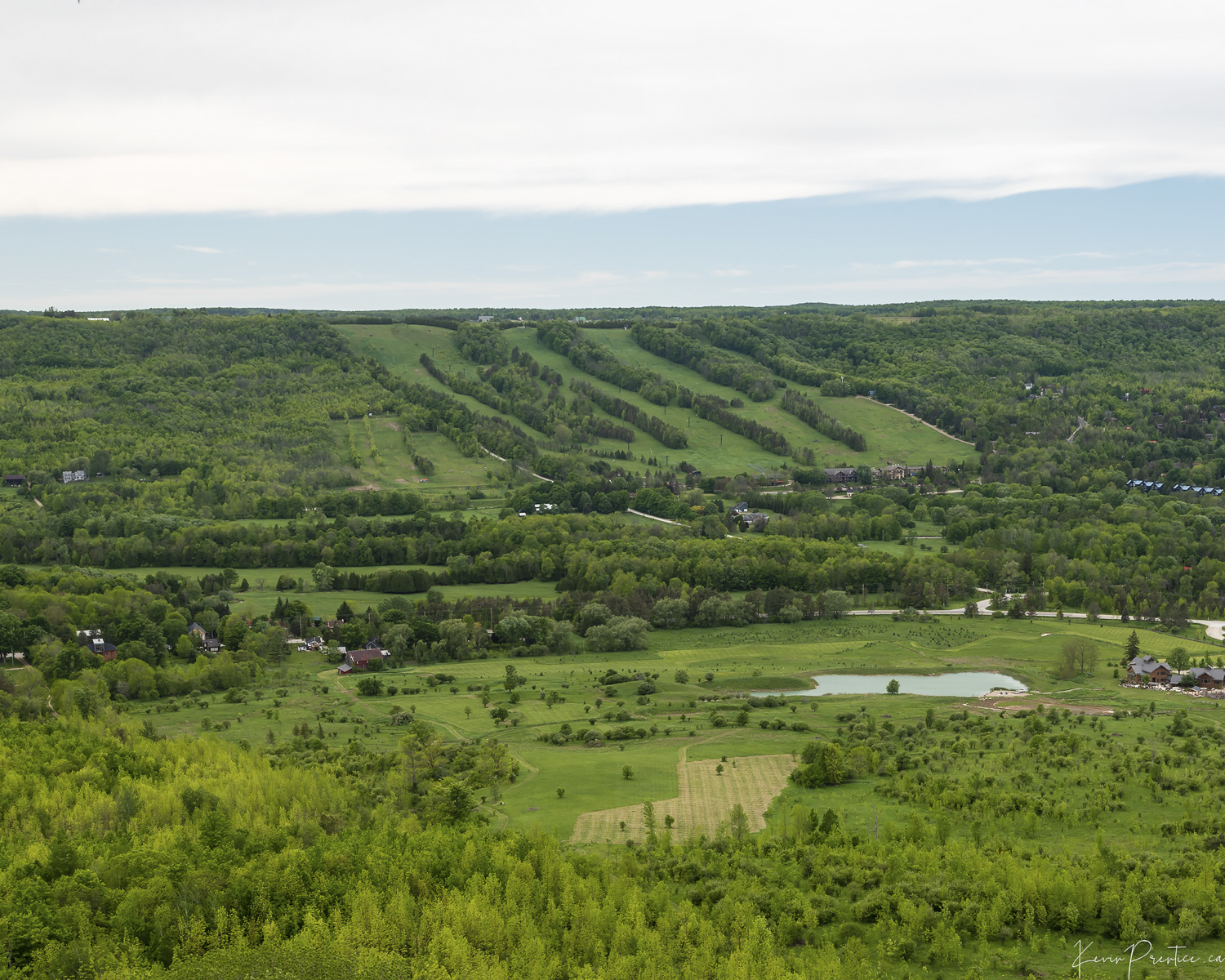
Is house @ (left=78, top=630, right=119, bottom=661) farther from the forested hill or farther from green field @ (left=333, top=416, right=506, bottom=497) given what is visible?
green field @ (left=333, top=416, right=506, bottom=497)

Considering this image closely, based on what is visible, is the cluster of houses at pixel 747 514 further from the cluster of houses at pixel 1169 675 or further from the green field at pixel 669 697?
the cluster of houses at pixel 1169 675

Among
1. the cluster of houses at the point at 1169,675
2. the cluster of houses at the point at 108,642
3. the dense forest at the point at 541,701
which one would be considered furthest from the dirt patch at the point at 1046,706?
the cluster of houses at the point at 108,642

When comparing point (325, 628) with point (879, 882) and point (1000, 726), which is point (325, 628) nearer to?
point (1000, 726)

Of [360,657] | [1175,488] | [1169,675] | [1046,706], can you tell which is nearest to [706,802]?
[1046,706]

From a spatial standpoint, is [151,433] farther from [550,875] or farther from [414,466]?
[550,875]

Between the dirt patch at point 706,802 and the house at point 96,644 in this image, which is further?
the house at point 96,644

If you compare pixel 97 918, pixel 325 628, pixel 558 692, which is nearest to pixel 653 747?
pixel 558 692

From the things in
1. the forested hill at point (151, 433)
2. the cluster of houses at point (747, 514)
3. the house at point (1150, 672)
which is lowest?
the house at point (1150, 672)

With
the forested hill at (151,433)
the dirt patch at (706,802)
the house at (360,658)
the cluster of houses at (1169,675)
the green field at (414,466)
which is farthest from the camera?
the green field at (414,466)
